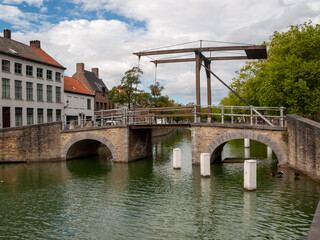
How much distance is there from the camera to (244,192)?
41.5 ft

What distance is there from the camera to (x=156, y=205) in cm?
1113

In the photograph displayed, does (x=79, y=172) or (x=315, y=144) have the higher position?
(x=315, y=144)

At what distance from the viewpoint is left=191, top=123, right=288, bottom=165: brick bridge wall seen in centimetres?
1630

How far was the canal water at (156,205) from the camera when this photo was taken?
28.2 feet

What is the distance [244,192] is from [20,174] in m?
13.4

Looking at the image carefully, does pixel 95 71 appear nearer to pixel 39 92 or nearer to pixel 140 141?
pixel 39 92

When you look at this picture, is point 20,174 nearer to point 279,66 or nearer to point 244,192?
point 244,192

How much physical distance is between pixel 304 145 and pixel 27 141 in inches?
759

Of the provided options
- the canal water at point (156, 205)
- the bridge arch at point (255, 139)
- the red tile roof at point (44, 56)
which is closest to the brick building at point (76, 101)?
the red tile roof at point (44, 56)

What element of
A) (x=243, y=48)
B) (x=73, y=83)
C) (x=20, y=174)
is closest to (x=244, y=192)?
(x=243, y=48)

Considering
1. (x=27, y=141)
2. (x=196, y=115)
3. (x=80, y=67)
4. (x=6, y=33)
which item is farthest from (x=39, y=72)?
(x=196, y=115)

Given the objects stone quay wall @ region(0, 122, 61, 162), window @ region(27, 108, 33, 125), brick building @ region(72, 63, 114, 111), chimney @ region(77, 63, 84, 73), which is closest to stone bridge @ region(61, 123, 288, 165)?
stone quay wall @ region(0, 122, 61, 162)

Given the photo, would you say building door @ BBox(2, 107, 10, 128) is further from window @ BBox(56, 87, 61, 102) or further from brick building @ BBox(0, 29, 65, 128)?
window @ BBox(56, 87, 61, 102)

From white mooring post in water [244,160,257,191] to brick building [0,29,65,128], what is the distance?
24.0m
